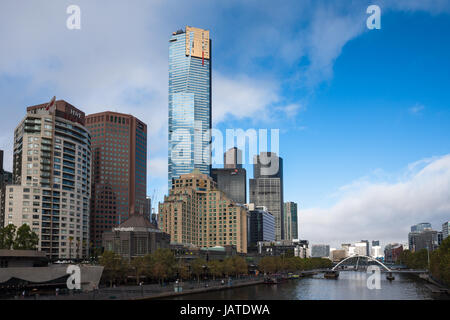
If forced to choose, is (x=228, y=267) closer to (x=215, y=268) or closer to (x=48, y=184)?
(x=215, y=268)

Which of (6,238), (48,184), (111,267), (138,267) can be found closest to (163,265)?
(138,267)

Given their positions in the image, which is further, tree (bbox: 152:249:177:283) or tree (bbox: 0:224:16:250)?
tree (bbox: 152:249:177:283)

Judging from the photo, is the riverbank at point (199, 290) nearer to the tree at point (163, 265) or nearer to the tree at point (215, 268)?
the tree at point (215, 268)

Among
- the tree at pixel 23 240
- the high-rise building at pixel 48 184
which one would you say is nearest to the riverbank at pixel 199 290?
the tree at pixel 23 240

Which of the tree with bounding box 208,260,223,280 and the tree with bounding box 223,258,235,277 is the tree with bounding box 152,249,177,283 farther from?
the tree with bounding box 223,258,235,277

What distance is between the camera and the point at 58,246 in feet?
607

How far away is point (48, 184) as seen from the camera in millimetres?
182500

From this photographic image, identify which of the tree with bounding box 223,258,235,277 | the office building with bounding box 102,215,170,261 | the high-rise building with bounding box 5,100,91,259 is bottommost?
the tree with bounding box 223,258,235,277

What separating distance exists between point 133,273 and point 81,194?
6665 centimetres

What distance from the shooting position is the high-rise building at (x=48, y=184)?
176 m

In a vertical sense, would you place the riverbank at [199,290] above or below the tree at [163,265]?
below

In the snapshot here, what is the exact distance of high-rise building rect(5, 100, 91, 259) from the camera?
176 m

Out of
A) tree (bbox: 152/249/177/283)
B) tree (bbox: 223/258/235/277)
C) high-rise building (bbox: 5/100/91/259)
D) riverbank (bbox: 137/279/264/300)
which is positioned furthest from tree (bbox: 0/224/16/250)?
tree (bbox: 223/258/235/277)
